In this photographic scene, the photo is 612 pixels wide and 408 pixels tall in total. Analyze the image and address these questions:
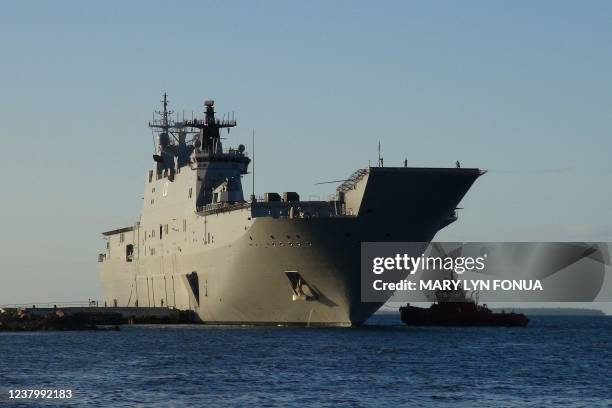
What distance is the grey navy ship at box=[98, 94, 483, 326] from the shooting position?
63.6 metres

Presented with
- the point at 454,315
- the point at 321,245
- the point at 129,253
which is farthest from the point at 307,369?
the point at 129,253

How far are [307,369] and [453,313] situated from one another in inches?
1805

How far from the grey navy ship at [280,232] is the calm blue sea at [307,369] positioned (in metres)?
1.93

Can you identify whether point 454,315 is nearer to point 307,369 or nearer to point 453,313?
point 453,313

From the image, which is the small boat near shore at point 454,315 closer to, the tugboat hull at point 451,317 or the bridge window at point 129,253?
the tugboat hull at point 451,317

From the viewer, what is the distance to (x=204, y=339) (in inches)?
2554

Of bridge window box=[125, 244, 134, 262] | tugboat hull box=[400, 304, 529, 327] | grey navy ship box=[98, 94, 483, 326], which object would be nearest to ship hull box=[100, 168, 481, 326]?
grey navy ship box=[98, 94, 483, 326]

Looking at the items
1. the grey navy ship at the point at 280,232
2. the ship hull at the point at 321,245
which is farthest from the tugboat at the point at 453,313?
the ship hull at the point at 321,245

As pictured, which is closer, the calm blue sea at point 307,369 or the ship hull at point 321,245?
the calm blue sea at point 307,369

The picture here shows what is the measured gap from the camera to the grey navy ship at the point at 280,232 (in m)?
63.6

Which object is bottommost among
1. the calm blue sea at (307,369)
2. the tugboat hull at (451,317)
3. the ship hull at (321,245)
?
the calm blue sea at (307,369)

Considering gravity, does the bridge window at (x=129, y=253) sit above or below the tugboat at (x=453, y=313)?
above

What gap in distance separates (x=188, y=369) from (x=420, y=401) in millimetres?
12873

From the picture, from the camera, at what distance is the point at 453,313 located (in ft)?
303
